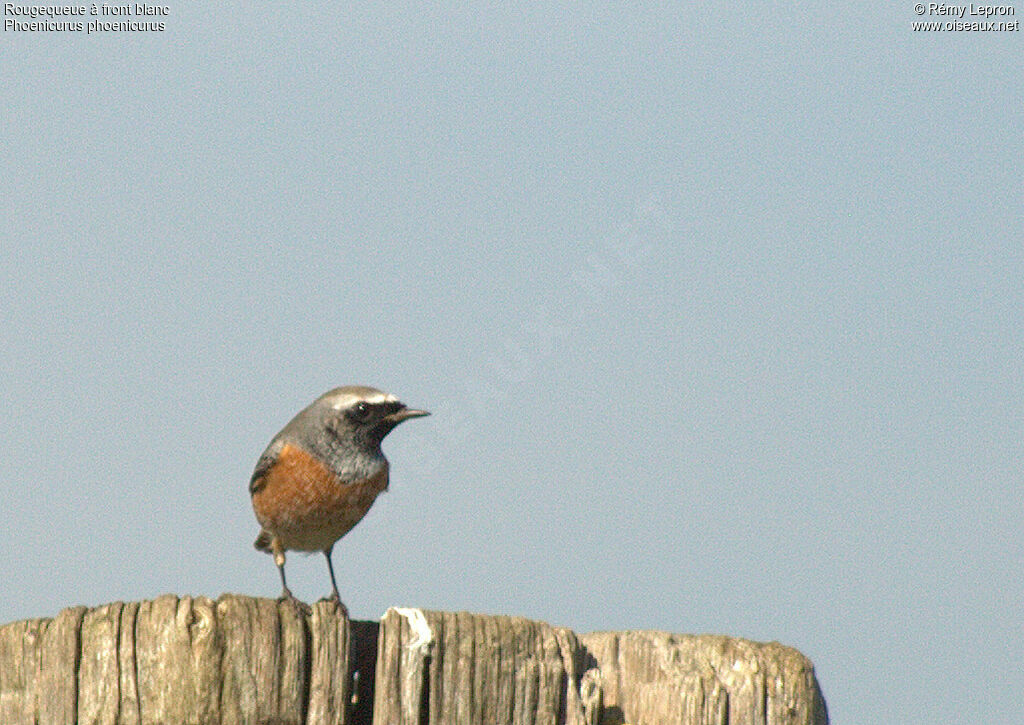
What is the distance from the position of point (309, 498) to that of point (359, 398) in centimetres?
94

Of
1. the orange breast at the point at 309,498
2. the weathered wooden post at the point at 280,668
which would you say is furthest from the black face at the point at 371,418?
the weathered wooden post at the point at 280,668

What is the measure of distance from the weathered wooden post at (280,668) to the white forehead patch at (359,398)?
5721mm

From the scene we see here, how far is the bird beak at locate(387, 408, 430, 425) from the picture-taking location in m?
10.9

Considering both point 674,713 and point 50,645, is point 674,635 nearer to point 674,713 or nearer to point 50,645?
point 674,713

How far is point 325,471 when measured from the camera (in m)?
10.5

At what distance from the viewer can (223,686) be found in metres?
4.79

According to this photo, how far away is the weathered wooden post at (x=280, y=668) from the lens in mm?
4816

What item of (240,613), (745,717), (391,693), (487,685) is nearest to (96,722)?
(240,613)

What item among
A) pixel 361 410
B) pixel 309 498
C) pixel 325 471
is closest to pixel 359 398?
pixel 361 410

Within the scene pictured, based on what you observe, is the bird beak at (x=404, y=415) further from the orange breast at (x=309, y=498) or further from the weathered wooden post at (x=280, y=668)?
the weathered wooden post at (x=280, y=668)

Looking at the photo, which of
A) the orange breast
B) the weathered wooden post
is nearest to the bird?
the orange breast

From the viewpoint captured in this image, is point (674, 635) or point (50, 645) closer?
point (50, 645)

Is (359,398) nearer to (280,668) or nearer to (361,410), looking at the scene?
(361,410)

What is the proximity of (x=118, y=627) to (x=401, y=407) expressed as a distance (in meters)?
6.11
